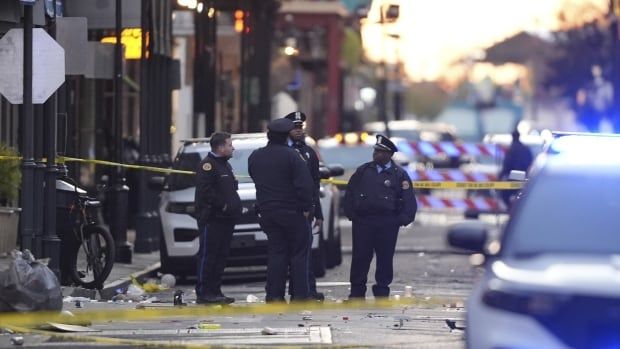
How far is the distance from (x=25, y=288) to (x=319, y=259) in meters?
7.46

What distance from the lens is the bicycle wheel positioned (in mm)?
17406

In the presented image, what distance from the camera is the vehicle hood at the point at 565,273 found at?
27.7 feet

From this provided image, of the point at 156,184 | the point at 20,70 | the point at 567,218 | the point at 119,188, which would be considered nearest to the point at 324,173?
the point at 156,184

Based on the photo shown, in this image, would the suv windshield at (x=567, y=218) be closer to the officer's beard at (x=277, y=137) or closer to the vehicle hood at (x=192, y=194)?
the officer's beard at (x=277, y=137)

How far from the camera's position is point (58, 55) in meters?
16.2

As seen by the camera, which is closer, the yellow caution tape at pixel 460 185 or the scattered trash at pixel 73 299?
the scattered trash at pixel 73 299

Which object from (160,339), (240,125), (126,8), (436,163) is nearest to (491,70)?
(436,163)

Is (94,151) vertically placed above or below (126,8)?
below

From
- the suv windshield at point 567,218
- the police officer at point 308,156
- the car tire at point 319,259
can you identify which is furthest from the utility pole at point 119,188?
the suv windshield at point 567,218

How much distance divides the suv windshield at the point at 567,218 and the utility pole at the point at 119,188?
507 inches

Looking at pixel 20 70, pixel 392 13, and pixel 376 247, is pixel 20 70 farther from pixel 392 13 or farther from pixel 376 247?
pixel 392 13

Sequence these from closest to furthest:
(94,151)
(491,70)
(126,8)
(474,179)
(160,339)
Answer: (160,339) → (126,8) → (94,151) → (474,179) → (491,70)

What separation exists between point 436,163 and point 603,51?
1578 centimetres

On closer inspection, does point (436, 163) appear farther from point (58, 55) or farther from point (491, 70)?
point (491, 70)
